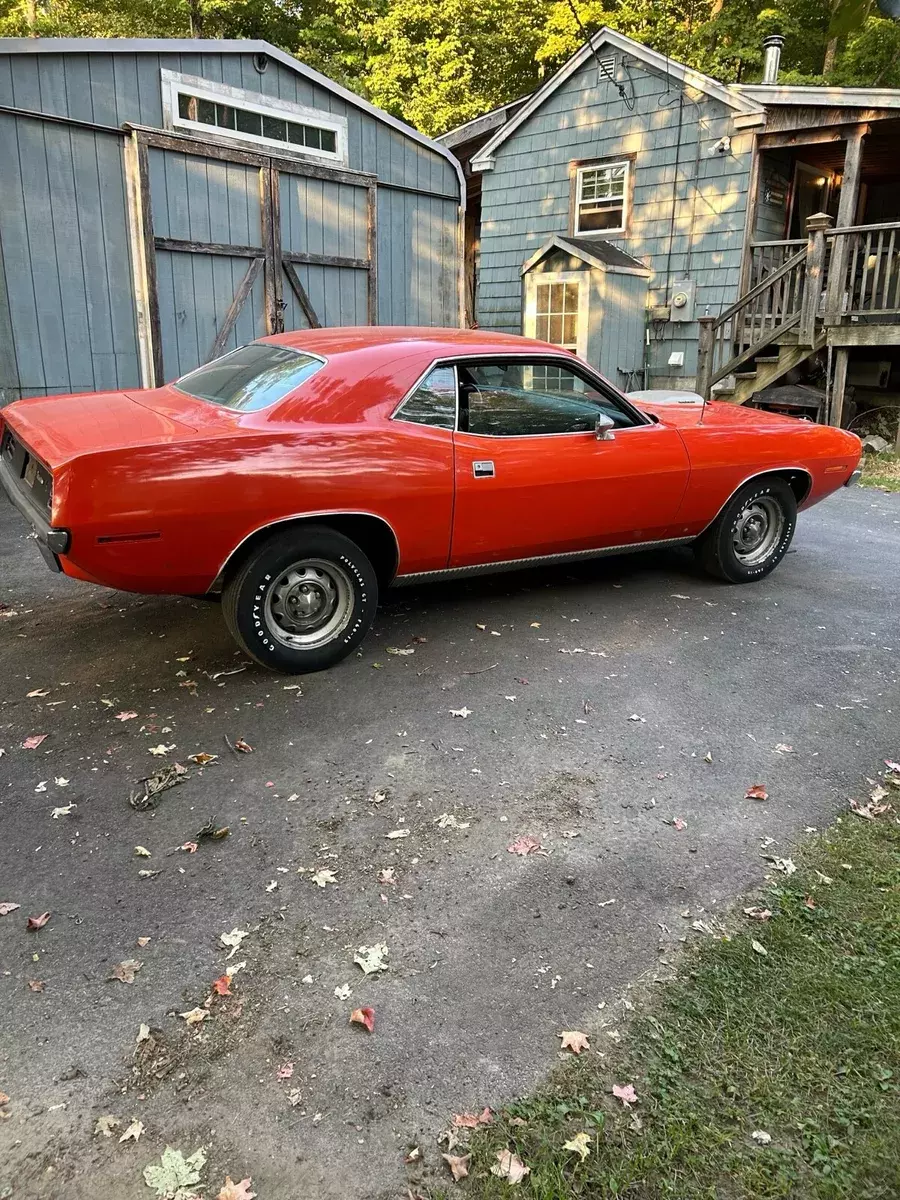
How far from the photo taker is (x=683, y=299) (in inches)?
567

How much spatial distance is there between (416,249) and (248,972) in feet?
36.1

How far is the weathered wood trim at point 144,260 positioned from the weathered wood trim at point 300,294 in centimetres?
174

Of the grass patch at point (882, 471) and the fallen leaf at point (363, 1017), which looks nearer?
the fallen leaf at point (363, 1017)

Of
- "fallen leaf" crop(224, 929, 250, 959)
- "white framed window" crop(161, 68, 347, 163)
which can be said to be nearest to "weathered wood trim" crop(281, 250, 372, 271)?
"white framed window" crop(161, 68, 347, 163)

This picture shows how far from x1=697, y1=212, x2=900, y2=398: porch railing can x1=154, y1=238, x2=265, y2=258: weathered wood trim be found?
6276 millimetres

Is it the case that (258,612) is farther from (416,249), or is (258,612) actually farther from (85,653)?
(416,249)

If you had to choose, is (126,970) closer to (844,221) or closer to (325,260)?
(325,260)

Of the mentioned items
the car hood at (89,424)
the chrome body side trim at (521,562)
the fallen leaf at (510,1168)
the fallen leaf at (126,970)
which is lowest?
the fallen leaf at (510,1168)

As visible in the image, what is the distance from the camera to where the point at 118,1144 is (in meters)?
1.90

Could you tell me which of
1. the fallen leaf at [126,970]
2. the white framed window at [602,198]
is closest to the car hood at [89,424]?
the fallen leaf at [126,970]

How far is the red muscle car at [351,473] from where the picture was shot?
12.1 ft

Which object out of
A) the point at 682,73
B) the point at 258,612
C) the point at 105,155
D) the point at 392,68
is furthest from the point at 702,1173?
the point at 392,68

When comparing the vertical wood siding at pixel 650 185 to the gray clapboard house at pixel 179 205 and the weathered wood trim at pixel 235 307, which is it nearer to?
the gray clapboard house at pixel 179 205

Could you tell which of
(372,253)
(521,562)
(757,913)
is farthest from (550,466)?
(372,253)
